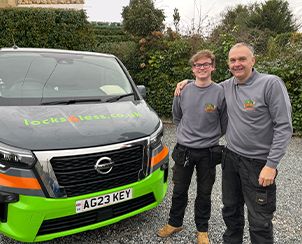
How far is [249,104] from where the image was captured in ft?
7.56

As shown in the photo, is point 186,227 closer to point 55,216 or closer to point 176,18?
point 55,216

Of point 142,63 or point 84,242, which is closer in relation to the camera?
point 84,242

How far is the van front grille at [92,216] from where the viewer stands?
7.83 feet

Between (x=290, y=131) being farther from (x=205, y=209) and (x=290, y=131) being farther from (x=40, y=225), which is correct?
(x=40, y=225)

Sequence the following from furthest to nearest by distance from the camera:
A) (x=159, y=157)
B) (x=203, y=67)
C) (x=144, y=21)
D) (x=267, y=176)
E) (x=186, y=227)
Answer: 1. (x=144, y=21)
2. (x=186, y=227)
3. (x=159, y=157)
4. (x=203, y=67)
5. (x=267, y=176)

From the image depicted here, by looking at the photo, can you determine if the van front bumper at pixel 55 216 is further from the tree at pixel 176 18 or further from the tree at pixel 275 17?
the tree at pixel 275 17

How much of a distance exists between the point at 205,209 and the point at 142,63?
6.19 meters

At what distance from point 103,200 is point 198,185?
913 mm

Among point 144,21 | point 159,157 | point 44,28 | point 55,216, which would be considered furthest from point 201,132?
point 44,28

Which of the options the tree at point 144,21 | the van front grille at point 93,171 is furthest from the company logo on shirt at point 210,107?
the tree at point 144,21

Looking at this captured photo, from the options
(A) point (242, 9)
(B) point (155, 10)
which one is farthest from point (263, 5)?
(B) point (155, 10)

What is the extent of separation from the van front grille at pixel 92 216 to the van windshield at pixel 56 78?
115 centimetres

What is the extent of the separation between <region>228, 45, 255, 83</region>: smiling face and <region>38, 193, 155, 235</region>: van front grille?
1407mm

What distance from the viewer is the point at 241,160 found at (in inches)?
94.8
